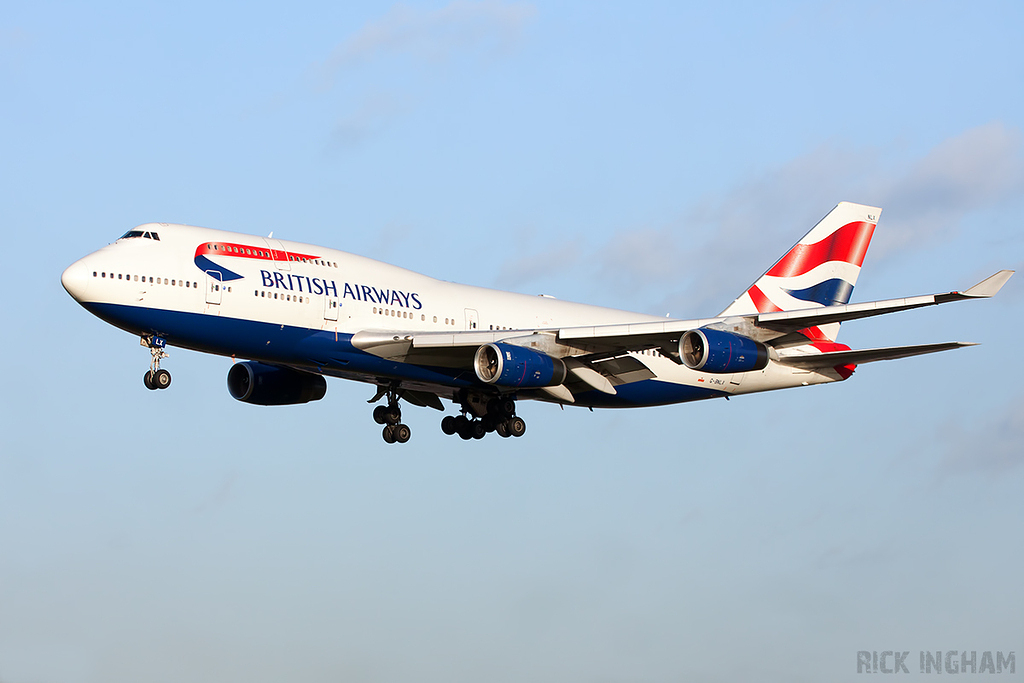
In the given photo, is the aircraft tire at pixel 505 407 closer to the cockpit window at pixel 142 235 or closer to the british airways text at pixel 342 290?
the british airways text at pixel 342 290

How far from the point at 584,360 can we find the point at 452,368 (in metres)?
4.57

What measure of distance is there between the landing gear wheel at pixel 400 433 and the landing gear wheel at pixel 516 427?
3843 millimetres

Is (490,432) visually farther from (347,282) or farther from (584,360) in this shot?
(347,282)

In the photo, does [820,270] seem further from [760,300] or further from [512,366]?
[512,366]

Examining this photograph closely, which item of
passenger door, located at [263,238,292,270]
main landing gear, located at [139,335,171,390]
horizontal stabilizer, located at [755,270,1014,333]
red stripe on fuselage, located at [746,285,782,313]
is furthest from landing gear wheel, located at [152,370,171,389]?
red stripe on fuselage, located at [746,285,782,313]

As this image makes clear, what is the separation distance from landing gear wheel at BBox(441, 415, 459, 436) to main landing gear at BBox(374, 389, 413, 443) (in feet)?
5.19

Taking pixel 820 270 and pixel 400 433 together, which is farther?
pixel 820 270

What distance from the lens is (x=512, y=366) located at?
38781 millimetres

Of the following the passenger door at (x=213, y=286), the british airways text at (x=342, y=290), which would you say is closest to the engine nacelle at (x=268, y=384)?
the british airways text at (x=342, y=290)

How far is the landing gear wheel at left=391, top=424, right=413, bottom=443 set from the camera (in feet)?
145

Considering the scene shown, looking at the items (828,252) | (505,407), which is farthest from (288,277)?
(828,252)

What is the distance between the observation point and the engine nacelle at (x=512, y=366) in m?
38.8

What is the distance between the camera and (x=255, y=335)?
37500 mm

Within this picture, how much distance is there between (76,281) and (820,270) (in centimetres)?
2916
